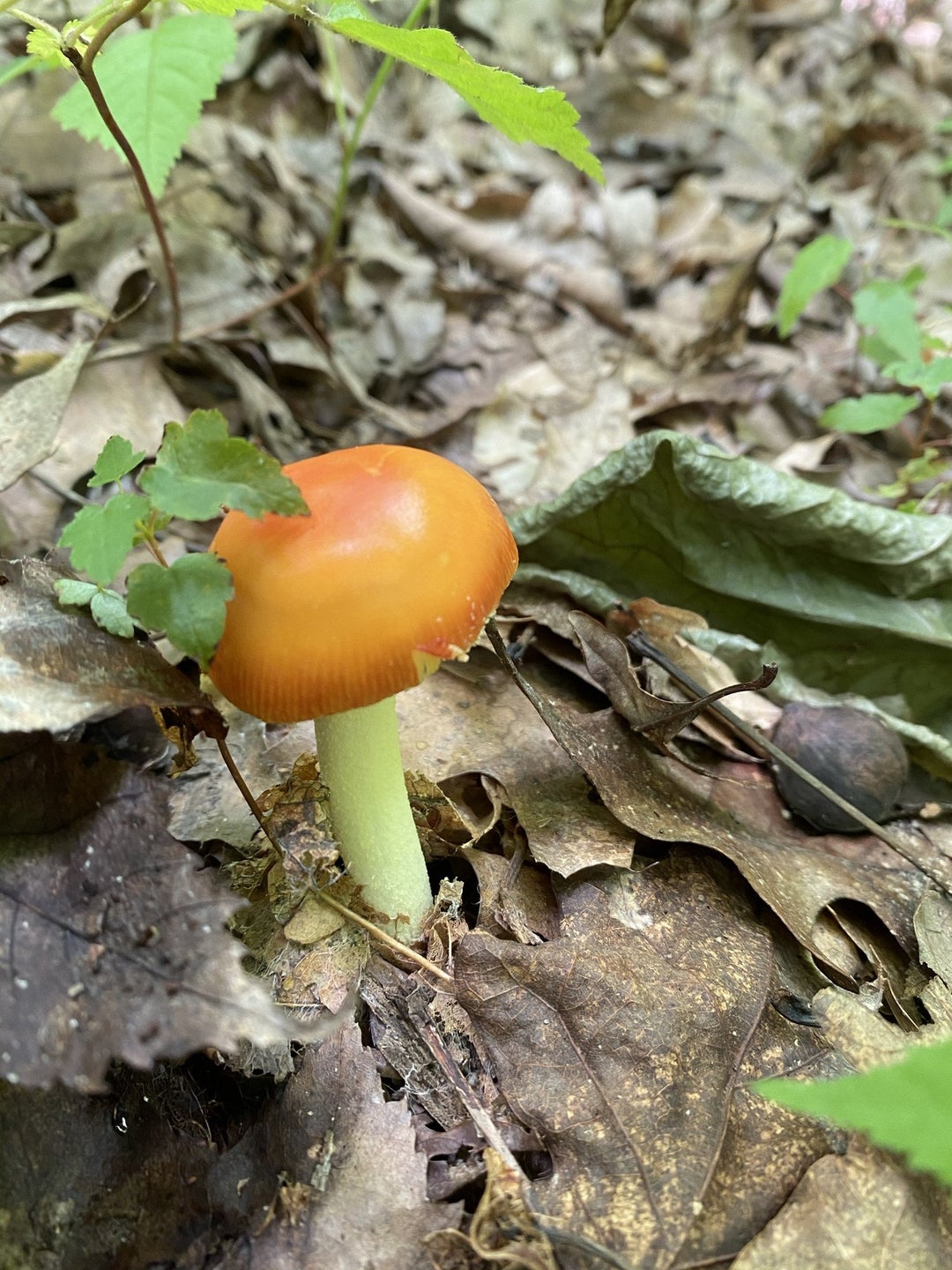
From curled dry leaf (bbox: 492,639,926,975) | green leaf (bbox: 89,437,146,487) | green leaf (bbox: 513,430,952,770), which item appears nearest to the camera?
green leaf (bbox: 89,437,146,487)

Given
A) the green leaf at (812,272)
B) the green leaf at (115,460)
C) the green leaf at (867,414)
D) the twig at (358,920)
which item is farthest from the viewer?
the green leaf at (812,272)

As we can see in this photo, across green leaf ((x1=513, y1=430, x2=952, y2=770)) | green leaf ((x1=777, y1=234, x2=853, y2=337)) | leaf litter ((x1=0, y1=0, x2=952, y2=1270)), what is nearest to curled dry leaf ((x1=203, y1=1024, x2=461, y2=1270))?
leaf litter ((x1=0, y1=0, x2=952, y2=1270))

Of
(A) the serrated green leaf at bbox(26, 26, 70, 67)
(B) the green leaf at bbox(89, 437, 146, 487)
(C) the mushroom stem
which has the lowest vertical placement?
(C) the mushroom stem

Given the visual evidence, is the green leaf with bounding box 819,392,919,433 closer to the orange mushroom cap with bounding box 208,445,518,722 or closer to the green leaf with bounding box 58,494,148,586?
the orange mushroom cap with bounding box 208,445,518,722

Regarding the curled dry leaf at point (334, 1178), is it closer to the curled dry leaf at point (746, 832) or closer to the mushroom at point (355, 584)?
the mushroom at point (355, 584)

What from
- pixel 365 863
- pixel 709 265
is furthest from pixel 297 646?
pixel 709 265

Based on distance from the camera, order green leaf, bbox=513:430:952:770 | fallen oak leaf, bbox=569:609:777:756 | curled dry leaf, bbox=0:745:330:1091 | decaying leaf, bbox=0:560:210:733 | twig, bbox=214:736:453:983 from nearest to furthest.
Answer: curled dry leaf, bbox=0:745:330:1091, decaying leaf, bbox=0:560:210:733, twig, bbox=214:736:453:983, fallen oak leaf, bbox=569:609:777:756, green leaf, bbox=513:430:952:770

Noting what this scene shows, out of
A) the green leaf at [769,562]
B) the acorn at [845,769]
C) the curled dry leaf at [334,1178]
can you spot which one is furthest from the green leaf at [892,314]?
the curled dry leaf at [334,1178]

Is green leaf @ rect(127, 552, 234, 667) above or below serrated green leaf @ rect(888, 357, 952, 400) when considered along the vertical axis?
below
